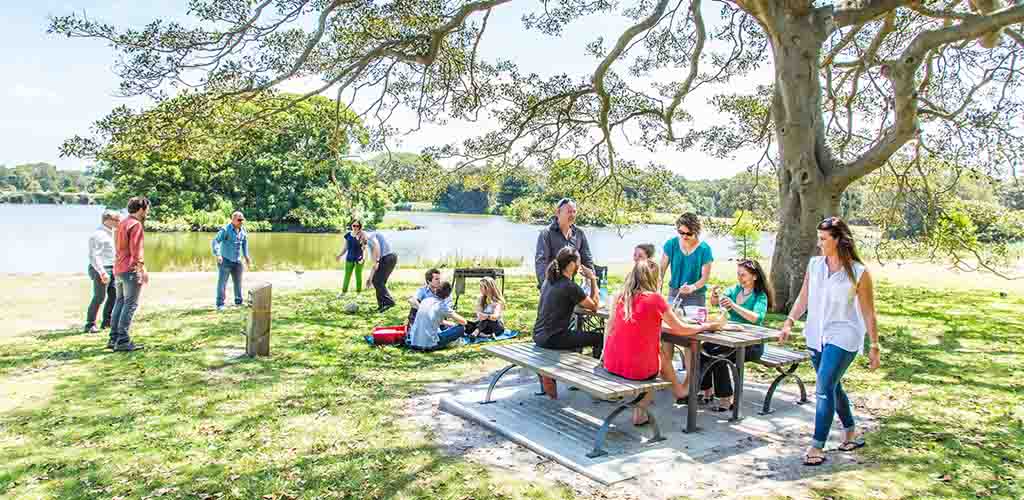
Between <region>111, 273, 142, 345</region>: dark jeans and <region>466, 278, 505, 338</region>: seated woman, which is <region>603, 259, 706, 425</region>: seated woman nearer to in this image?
<region>466, 278, 505, 338</region>: seated woman

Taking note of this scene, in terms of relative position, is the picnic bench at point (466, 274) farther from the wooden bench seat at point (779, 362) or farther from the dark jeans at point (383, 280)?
the wooden bench seat at point (779, 362)

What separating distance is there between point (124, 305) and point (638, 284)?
5.59 metres

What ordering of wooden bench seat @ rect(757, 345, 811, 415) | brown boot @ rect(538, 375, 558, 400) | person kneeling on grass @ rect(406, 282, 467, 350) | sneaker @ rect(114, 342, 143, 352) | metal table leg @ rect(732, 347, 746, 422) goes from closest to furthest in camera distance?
1. metal table leg @ rect(732, 347, 746, 422)
2. wooden bench seat @ rect(757, 345, 811, 415)
3. brown boot @ rect(538, 375, 558, 400)
4. sneaker @ rect(114, 342, 143, 352)
5. person kneeling on grass @ rect(406, 282, 467, 350)

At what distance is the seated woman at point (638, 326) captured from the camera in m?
4.45

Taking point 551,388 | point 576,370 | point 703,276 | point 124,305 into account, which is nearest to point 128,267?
point 124,305

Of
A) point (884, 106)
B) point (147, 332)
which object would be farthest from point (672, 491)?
point (884, 106)

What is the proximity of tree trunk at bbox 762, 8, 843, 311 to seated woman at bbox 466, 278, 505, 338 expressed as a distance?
4619 millimetres

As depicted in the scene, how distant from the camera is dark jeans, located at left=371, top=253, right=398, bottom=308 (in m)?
10.3

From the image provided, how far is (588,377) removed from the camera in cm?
446

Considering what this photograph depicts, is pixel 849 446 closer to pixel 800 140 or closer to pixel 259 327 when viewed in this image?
pixel 259 327

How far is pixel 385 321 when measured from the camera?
31.0ft

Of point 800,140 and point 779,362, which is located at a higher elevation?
point 800,140

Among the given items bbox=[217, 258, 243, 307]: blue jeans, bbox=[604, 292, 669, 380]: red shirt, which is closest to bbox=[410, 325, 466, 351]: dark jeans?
bbox=[604, 292, 669, 380]: red shirt

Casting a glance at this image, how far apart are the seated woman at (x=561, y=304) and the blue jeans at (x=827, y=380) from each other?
5.55 feet
